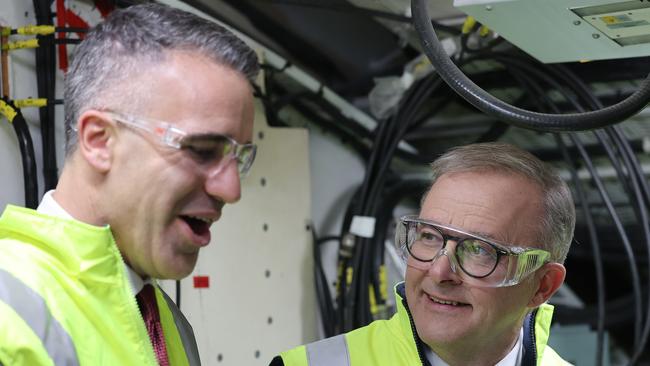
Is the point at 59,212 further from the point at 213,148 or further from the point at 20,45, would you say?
the point at 20,45

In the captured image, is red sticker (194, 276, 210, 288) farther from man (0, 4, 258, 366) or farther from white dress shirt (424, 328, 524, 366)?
man (0, 4, 258, 366)

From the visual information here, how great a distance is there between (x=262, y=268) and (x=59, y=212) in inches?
56.8

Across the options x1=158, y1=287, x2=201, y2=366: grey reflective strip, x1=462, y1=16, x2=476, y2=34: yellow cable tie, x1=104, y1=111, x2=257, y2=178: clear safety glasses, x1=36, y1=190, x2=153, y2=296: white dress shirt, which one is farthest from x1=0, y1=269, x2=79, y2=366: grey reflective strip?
x1=462, y1=16, x2=476, y2=34: yellow cable tie

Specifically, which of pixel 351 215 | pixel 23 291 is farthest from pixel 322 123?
pixel 23 291

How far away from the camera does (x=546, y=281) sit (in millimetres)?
1873

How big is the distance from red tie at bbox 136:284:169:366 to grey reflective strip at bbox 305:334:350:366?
0.52 m

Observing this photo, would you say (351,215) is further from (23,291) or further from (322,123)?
(23,291)

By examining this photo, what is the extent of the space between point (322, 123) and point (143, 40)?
180cm

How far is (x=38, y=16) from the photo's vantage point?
79.9 inches

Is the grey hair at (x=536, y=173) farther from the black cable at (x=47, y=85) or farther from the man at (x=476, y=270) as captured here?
the black cable at (x=47, y=85)

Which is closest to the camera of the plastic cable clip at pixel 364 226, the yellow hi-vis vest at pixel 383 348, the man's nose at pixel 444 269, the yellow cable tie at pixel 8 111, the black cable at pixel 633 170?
the man's nose at pixel 444 269

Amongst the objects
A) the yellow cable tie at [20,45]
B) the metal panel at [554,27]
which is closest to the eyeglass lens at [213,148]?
the metal panel at [554,27]

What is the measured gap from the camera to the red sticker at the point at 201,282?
2.36 meters

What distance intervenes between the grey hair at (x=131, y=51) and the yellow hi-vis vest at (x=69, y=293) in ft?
0.44
